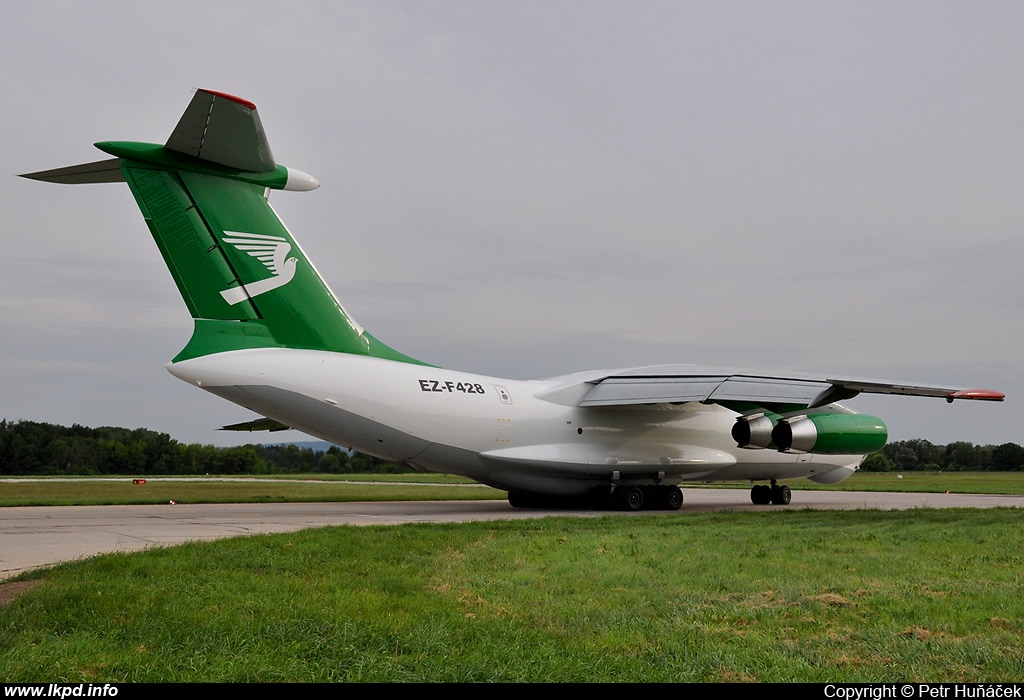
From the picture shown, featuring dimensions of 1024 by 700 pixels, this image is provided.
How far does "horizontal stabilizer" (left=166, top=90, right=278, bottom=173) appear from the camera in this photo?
1082 cm

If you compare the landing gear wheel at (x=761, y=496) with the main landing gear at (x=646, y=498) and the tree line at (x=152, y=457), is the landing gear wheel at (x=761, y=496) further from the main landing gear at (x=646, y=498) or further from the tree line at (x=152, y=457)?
the tree line at (x=152, y=457)

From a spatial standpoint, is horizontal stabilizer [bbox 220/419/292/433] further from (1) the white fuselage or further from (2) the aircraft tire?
(2) the aircraft tire

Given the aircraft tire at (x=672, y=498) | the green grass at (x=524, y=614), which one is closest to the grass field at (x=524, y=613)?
the green grass at (x=524, y=614)

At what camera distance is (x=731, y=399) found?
14.6m

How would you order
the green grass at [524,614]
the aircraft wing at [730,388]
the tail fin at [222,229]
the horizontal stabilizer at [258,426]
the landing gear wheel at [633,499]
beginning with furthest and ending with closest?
the horizontal stabilizer at [258,426] < the landing gear wheel at [633,499] < the aircraft wing at [730,388] < the tail fin at [222,229] < the green grass at [524,614]

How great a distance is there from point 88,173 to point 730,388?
10692 mm

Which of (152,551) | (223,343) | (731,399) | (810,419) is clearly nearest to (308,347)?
(223,343)

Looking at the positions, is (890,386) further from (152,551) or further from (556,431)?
(152,551)

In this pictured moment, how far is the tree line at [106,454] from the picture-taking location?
41.4 metres

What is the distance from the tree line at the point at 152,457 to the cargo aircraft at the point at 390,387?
1978 centimetres

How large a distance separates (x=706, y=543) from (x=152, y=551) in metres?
5.57

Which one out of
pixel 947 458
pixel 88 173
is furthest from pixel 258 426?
pixel 947 458

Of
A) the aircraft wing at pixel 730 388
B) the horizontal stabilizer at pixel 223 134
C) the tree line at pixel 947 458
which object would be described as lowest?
the tree line at pixel 947 458

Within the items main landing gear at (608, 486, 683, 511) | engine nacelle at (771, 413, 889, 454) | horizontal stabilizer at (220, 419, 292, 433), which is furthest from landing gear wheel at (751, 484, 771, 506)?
horizontal stabilizer at (220, 419, 292, 433)
